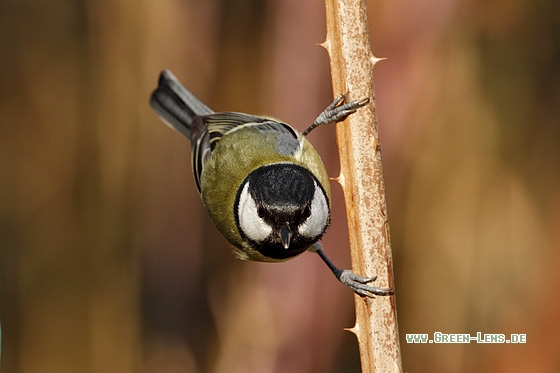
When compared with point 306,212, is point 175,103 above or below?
above

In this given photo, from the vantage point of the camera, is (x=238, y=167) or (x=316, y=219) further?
(x=238, y=167)

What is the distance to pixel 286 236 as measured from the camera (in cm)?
190

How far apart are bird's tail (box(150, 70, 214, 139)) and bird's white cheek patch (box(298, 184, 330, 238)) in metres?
0.81

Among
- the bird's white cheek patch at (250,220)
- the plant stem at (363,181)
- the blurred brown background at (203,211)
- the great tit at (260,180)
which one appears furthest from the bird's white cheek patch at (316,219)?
the blurred brown background at (203,211)

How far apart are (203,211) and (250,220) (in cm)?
112

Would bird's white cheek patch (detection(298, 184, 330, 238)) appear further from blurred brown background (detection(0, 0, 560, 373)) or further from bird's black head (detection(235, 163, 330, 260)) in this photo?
blurred brown background (detection(0, 0, 560, 373))

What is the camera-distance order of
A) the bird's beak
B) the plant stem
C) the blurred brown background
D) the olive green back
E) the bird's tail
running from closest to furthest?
the plant stem, the bird's beak, the olive green back, the bird's tail, the blurred brown background

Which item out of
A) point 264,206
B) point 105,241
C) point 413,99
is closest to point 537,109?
point 413,99

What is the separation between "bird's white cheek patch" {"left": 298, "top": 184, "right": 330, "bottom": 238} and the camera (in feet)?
6.32

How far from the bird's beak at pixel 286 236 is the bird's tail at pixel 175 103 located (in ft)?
2.78

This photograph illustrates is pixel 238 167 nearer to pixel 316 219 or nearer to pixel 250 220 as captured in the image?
pixel 250 220

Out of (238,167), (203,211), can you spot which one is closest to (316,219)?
(238,167)

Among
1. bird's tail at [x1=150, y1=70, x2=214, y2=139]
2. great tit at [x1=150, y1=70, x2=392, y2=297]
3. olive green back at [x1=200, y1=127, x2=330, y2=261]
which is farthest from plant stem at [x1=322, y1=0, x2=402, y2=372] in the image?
bird's tail at [x1=150, y1=70, x2=214, y2=139]

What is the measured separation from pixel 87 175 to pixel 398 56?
1.45m
